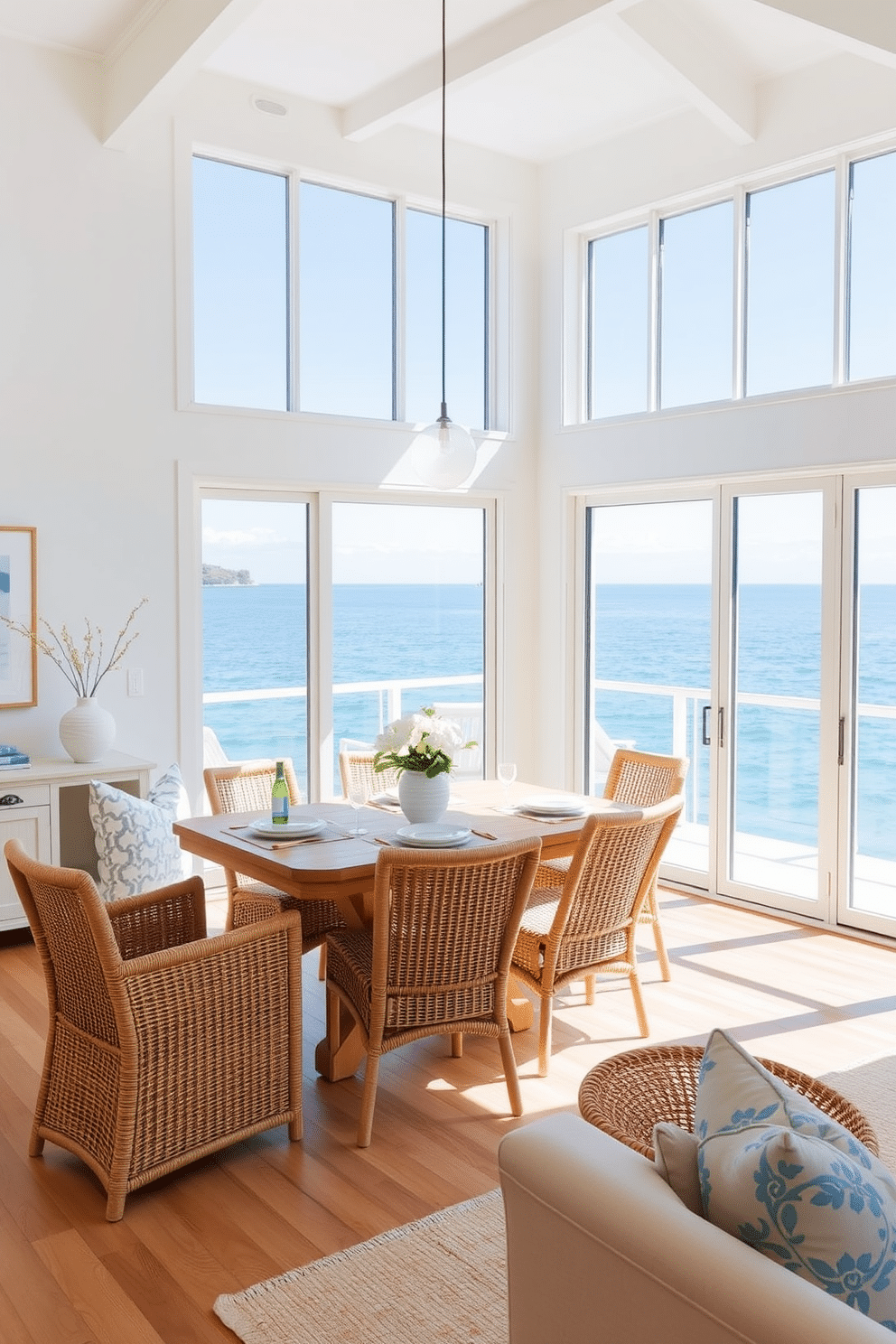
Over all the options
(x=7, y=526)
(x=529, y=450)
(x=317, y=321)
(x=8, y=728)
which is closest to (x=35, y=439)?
(x=7, y=526)

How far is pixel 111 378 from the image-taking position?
17.1 ft

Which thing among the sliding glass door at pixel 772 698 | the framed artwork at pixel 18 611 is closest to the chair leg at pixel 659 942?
the sliding glass door at pixel 772 698

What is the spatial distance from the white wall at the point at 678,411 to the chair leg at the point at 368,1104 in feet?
10.8

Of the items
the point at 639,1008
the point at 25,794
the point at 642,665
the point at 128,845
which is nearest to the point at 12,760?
the point at 25,794

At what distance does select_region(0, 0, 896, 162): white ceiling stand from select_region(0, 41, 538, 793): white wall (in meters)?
0.20

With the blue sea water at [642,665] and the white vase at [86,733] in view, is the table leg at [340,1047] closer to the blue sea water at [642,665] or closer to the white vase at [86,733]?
the white vase at [86,733]

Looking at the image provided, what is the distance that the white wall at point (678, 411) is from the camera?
4957 millimetres

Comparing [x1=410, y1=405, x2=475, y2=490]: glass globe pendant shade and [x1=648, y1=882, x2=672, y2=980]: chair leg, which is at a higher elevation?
[x1=410, y1=405, x2=475, y2=490]: glass globe pendant shade

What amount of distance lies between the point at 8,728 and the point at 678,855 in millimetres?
3326

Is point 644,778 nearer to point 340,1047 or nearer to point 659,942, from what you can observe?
point 659,942

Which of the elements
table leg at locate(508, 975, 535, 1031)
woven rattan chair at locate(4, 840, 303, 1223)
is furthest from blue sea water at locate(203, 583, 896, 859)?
woven rattan chair at locate(4, 840, 303, 1223)

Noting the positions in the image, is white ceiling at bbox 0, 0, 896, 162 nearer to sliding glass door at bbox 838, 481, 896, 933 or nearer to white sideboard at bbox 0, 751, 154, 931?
sliding glass door at bbox 838, 481, 896, 933

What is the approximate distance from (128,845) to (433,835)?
4.62 feet

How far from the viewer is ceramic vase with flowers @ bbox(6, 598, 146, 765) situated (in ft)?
16.2
